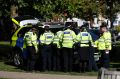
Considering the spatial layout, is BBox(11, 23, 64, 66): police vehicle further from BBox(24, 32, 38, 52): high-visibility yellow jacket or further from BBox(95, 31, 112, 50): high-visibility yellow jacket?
BBox(95, 31, 112, 50): high-visibility yellow jacket

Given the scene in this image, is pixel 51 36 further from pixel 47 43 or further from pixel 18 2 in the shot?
pixel 18 2

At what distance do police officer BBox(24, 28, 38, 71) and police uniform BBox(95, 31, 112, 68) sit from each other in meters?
2.40

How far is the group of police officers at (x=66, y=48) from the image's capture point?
1644 cm

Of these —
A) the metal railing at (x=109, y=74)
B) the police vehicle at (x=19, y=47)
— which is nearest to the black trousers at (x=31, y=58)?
the police vehicle at (x=19, y=47)

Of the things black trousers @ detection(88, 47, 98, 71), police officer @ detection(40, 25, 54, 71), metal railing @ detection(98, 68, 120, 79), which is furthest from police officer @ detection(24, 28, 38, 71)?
metal railing @ detection(98, 68, 120, 79)

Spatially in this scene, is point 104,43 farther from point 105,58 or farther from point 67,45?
point 67,45

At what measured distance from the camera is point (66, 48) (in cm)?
1672

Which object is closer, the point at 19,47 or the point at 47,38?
the point at 47,38

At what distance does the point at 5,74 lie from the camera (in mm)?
16328

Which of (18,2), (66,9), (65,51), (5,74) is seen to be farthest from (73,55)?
(66,9)

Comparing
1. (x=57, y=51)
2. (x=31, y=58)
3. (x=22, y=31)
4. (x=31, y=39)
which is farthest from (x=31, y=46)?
(x=22, y=31)

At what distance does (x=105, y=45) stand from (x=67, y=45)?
1.39 metres

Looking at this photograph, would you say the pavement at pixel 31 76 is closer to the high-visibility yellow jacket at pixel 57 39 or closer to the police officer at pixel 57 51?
the police officer at pixel 57 51

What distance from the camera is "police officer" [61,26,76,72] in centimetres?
1658
